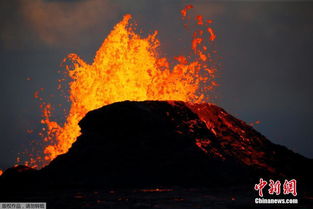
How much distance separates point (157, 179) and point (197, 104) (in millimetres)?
9193

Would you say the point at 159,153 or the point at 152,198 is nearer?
the point at 152,198

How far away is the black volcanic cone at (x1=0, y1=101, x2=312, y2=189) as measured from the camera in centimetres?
3088

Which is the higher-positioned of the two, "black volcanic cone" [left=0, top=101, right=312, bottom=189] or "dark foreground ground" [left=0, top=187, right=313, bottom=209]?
"black volcanic cone" [left=0, top=101, right=312, bottom=189]

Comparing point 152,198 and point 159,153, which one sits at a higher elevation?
point 159,153

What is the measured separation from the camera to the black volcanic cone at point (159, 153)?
101 ft

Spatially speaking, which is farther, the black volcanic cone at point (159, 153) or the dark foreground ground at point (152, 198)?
the black volcanic cone at point (159, 153)

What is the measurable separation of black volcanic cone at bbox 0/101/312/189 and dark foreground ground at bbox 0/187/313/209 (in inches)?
59.7

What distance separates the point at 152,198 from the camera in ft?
81.1

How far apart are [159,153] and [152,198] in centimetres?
724

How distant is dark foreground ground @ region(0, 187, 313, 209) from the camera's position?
22172 millimetres

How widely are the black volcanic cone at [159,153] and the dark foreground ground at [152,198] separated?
1517mm

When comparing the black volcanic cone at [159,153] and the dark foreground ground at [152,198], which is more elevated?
the black volcanic cone at [159,153]

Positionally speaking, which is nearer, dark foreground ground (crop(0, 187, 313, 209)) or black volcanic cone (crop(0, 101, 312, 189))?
dark foreground ground (crop(0, 187, 313, 209))

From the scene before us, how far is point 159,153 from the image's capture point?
31.8 meters
